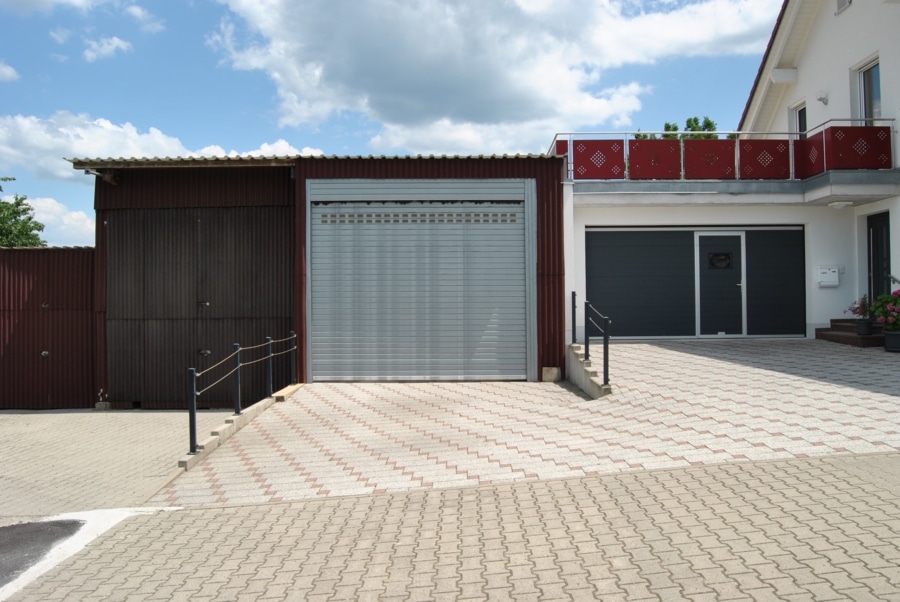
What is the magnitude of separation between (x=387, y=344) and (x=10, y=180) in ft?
80.8

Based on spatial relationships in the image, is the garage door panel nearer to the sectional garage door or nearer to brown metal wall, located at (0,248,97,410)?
the sectional garage door

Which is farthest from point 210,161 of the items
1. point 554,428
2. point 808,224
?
point 808,224

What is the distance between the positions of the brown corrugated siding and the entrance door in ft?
28.9

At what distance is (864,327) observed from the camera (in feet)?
39.7

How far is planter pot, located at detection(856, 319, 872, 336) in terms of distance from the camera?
475 inches

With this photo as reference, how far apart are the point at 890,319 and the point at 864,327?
83 centimetres

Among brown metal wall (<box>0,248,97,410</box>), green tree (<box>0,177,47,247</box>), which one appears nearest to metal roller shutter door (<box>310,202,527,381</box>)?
brown metal wall (<box>0,248,97,410</box>)

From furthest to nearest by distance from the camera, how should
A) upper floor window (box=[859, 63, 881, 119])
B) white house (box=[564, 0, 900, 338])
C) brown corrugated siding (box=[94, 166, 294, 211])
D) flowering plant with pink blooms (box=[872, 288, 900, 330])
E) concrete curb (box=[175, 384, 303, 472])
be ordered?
upper floor window (box=[859, 63, 881, 119])
white house (box=[564, 0, 900, 338])
brown corrugated siding (box=[94, 166, 294, 211])
flowering plant with pink blooms (box=[872, 288, 900, 330])
concrete curb (box=[175, 384, 303, 472])

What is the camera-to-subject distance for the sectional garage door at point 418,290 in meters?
11.9

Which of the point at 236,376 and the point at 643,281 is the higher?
the point at 643,281

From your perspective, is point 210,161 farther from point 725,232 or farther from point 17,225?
point 17,225

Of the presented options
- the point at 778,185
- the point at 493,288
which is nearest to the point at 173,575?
the point at 493,288

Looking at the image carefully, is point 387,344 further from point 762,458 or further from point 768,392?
point 762,458

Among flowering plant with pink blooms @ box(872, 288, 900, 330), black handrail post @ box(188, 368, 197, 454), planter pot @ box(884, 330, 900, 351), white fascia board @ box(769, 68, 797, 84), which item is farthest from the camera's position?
white fascia board @ box(769, 68, 797, 84)
